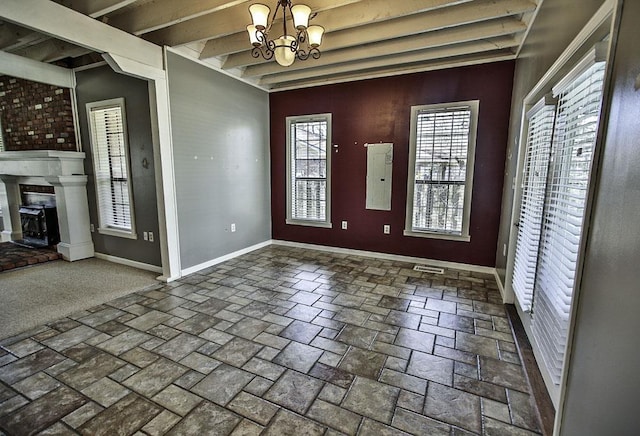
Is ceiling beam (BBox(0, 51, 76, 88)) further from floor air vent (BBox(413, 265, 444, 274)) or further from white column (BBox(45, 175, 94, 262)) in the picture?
floor air vent (BBox(413, 265, 444, 274))

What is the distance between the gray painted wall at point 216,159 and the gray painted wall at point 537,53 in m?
3.49

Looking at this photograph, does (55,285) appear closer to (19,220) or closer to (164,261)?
(164,261)

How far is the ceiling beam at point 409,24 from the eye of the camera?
260cm

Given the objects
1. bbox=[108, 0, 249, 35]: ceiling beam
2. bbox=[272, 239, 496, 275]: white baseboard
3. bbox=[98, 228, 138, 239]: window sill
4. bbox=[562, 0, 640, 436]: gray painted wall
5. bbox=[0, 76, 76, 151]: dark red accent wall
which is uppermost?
bbox=[108, 0, 249, 35]: ceiling beam

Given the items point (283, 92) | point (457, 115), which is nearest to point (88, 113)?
point (283, 92)

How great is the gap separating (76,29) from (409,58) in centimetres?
332

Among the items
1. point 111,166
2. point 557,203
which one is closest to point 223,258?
point 111,166

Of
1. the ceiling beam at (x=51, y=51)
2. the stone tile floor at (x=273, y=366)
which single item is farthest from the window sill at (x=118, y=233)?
the ceiling beam at (x=51, y=51)

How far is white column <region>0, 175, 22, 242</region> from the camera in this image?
16.4ft

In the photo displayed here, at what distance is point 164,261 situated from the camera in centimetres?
359

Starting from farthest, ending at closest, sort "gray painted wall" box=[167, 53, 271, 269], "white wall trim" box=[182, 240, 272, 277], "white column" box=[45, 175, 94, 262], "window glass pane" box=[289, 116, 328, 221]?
1. "window glass pane" box=[289, 116, 328, 221]
2. "white column" box=[45, 175, 94, 262]
3. "white wall trim" box=[182, 240, 272, 277]
4. "gray painted wall" box=[167, 53, 271, 269]

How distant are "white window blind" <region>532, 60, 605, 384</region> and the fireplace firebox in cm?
604

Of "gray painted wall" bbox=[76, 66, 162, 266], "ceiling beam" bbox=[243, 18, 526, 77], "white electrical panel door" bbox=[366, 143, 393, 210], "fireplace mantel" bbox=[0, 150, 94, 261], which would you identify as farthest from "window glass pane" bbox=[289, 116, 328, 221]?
"fireplace mantel" bbox=[0, 150, 94, 261]

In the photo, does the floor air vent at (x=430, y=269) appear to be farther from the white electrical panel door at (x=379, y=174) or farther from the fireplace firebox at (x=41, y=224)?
the fireplace firebox at (x=41, y=224)
